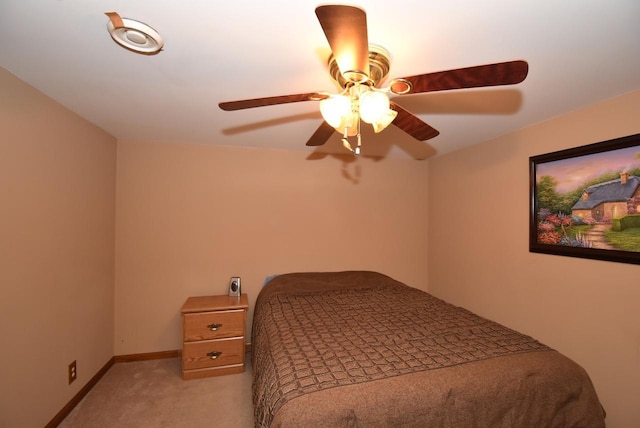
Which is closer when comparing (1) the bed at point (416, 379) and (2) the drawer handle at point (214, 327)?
(1) the bed at point (416, 379)

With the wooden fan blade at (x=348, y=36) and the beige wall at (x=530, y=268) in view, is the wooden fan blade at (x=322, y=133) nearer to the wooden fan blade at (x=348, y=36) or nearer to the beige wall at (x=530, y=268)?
the wooden fan blade at (x=348, y=36)

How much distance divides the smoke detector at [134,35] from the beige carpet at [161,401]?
2306 millimetres

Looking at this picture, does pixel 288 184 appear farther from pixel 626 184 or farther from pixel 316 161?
pixel 626 184

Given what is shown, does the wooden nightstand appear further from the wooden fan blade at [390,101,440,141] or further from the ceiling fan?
the wooden fan blade at [390,101,440,141]

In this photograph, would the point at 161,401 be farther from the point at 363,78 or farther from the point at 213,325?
the point at 363,78

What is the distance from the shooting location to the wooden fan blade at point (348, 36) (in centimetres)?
76

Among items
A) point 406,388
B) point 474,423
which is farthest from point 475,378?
point 406,388

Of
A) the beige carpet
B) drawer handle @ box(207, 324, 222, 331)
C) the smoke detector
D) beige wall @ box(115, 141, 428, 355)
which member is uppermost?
the smoke detector

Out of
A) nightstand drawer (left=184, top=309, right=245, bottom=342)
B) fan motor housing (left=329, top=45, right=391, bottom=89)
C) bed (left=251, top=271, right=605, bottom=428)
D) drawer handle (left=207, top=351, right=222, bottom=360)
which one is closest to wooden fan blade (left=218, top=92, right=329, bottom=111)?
fan motor housing (left=329, top=45, right=391, bottom=89)

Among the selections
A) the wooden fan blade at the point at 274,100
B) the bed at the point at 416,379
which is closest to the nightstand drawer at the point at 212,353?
the bed at the point at 416,379

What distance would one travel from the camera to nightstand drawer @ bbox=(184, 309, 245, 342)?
8.06 ft

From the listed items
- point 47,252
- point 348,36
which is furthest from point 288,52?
point 47,252

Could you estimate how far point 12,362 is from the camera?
5.08 ft

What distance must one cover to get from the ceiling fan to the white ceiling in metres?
0.24
